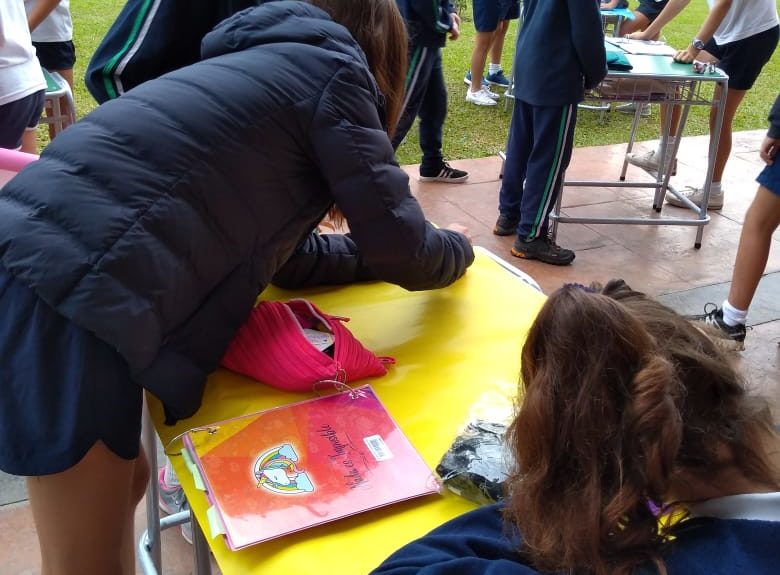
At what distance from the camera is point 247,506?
1.10 m

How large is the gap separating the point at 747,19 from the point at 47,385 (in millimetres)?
4269

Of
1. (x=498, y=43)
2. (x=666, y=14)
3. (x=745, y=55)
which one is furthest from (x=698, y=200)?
(x=498, y=43)

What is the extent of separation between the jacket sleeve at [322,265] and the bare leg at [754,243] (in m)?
1.83

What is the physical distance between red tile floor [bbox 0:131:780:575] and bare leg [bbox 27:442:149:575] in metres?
2.36

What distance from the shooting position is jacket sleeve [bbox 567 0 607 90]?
10.5ft

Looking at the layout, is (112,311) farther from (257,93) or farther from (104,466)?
(257,93)

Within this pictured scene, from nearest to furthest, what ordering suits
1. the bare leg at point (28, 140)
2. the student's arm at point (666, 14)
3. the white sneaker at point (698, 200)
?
1. the bare leg at point (28, 140)
2. the white sneaker at point (698, 200)
3. the student's arm at point (666, 14)

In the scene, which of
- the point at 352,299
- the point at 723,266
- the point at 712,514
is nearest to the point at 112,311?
the point at 352,299

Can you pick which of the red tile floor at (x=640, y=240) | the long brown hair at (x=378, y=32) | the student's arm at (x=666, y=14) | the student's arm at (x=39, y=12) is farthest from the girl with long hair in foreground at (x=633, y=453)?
the student's arm at (x=666, y=14)

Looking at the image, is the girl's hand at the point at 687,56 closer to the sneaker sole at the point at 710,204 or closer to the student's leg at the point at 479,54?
the sneaker sole at the point at 710,204

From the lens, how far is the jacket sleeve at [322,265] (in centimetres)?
169

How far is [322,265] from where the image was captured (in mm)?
1718

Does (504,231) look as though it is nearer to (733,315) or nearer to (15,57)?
(733,315)

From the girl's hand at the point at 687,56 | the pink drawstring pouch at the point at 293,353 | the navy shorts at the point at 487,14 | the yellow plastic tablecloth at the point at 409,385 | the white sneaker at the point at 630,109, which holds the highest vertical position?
the girl's hand at the point at 687,56
